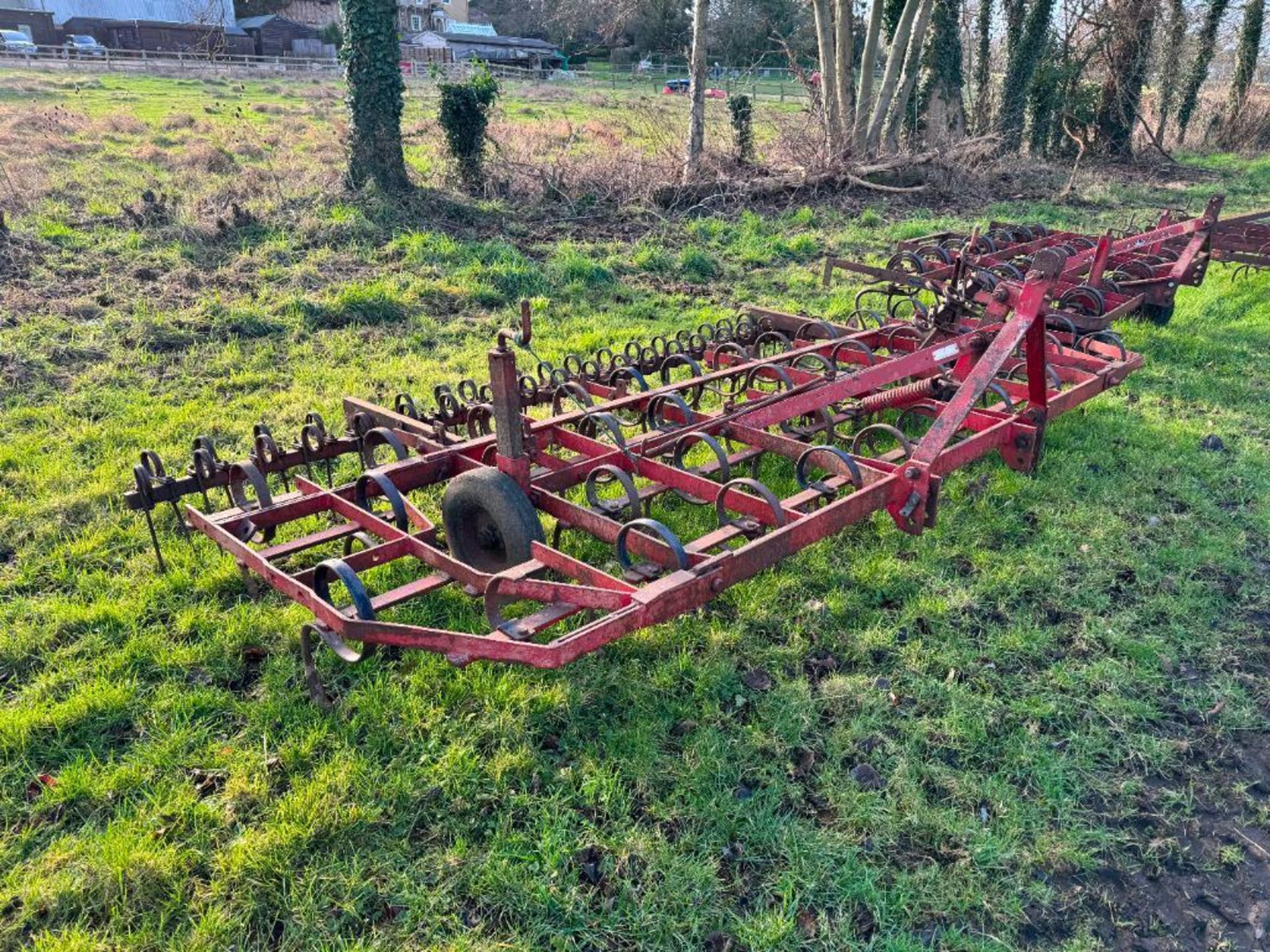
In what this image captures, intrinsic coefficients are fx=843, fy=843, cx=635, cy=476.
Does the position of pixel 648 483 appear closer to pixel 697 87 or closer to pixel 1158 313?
pixel 1158 313

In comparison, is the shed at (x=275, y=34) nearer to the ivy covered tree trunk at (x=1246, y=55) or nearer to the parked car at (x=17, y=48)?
the parked car at (x=17, y=48)

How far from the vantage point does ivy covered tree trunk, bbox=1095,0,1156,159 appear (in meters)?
18.5

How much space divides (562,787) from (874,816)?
41.5 inches

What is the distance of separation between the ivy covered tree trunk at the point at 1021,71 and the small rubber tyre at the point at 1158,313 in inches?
411

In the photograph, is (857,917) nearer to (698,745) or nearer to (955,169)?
(698,745)

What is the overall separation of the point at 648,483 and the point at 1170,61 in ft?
74.3

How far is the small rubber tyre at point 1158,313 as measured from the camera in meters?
7.89

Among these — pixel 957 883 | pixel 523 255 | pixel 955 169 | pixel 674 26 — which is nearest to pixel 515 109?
pixel 955 169

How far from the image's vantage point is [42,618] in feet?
12.1

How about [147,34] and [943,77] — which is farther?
[147,34]

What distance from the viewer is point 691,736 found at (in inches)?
124

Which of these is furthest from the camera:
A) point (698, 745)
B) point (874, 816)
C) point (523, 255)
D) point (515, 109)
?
point (515, 109)

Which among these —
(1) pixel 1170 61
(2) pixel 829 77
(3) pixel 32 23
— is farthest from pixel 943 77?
(3) pixel 32 23

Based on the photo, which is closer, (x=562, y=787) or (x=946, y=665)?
(x=562, y=787)
